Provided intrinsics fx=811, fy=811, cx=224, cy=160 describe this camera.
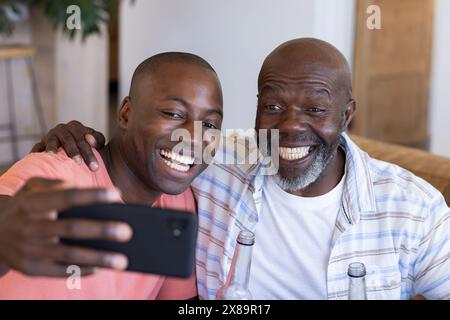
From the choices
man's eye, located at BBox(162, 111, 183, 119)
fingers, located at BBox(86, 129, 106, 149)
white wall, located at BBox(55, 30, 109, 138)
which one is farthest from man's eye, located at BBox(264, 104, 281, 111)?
white wall, located at BBox(55, 30, 109, 138)

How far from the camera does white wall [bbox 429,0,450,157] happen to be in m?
4.02

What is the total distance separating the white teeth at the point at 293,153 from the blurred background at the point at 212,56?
3.82 feet

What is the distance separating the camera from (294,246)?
5.50ft

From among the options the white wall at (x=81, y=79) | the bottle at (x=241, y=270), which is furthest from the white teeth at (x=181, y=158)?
the white wall at (x=81, y=79)

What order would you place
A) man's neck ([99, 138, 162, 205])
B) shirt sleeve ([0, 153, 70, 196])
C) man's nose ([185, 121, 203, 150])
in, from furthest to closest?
man's neck ([99, 138, 162, 205]) < man's nose ([185, 121, 203, 150]) < shirt sleeve ([0, 153, 70, 196])

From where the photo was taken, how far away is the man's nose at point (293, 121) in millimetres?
1648

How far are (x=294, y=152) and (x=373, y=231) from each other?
0.75 feet

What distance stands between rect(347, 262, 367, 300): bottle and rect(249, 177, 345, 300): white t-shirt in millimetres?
461

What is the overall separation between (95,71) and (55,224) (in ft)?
11.9

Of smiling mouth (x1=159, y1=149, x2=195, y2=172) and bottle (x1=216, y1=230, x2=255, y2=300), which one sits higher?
smiling mouth (x1=159, y1=149, x2=195, y2=172)

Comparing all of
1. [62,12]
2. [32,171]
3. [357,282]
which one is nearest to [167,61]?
[32,171]

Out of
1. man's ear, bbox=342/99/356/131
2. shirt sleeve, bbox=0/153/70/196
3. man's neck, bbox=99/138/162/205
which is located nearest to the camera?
shirt sleeve, bbox=0/153/70/196

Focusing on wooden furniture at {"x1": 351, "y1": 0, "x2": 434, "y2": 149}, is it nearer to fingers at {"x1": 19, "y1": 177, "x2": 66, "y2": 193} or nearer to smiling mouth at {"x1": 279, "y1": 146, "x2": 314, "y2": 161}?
smiling mouth at {"x1": 279, "y1": 146, "x2": 314, "y2": 161}
